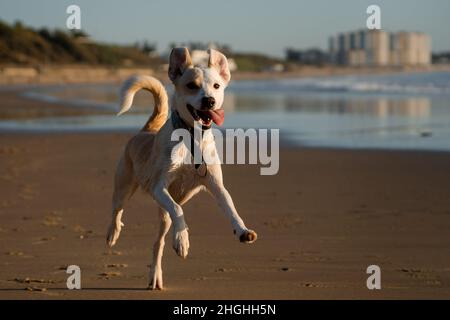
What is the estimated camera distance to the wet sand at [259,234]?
219 inches

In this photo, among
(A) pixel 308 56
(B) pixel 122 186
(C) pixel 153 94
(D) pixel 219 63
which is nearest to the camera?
(D) pixel 219 63

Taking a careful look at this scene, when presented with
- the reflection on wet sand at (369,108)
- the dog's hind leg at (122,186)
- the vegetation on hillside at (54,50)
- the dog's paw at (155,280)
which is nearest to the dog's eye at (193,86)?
the dog's hind leg at (122,186)

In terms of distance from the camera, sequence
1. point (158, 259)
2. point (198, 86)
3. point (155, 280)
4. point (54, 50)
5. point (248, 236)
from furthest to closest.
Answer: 1. point (54, 50)
2. point (158, 259)
3. point (155, 280)
4. point (198, 86)
5. point (248, 236)

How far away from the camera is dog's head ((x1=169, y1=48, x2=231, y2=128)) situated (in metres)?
5.18

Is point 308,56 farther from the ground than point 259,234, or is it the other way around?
point 308,56

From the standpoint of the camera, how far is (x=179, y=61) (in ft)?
17.6

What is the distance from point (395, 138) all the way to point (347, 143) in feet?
3.88

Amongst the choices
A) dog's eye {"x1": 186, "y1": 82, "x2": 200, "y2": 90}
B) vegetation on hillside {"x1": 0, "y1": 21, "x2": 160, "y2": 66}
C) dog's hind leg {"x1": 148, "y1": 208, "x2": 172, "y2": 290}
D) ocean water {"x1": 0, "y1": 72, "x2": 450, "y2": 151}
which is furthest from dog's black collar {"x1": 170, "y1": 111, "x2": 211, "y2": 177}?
vegetation on hillside {"x1": 0, "y1": 21, "x2": 160, "y2": 66}

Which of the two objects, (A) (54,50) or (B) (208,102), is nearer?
(B) (208,102)

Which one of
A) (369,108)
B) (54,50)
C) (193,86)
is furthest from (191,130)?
(54,50)

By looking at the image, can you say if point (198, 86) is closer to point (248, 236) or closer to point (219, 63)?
point (219, 63)

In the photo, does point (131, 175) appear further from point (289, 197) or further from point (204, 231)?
point (289, 197)

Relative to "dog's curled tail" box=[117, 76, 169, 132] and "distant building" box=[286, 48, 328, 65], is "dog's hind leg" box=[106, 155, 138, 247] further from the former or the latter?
"distant building" box=[286, 48, 328, 65]

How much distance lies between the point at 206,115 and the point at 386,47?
102131mm
